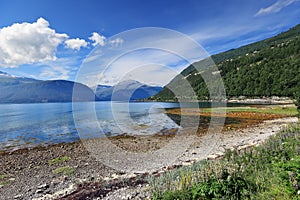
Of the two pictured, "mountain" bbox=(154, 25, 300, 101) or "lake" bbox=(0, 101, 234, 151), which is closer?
"lake" bbox=(0, 101, 234, 151)

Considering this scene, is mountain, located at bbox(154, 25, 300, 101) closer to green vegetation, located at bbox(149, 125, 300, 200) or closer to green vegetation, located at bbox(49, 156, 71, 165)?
green vegetation, located at bbox(49, 156, 71, 165)

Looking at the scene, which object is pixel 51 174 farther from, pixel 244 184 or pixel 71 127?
pixel 71 127

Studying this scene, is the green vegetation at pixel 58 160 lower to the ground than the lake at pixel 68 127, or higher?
higher

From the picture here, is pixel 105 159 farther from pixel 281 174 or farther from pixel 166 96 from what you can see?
pixel 166 96

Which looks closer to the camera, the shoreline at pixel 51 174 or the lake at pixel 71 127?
the shoreline at pixel 51 174

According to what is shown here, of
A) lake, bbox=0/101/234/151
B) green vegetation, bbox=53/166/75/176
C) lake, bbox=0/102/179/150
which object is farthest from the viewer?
lake, bbox=0/101/234/151


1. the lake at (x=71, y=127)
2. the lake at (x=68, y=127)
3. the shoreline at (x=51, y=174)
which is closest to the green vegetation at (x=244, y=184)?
the shoreline at (x=51, y=174)

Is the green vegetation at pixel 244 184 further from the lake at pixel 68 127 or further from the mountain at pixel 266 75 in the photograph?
the mountain at pixel 266 75

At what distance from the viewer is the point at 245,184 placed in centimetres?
521

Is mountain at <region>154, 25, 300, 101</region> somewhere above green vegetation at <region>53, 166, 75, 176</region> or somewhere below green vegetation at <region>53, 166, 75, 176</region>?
above

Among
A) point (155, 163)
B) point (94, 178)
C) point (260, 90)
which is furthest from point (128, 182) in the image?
point (260, 90)

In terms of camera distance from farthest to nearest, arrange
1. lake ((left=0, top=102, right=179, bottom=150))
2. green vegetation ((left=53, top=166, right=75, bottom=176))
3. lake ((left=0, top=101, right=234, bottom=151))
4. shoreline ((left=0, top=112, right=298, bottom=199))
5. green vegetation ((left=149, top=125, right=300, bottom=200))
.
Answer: lake ((left=0, top=101, right=234, bottom=151)) → lake ((left=0, top=102, right=179, bottom=150)) → green vegetation ((left=53, top=166, right=75, bottom=176)) → shoreline ((left=0, top=112, right=298, bottom=199)) → green vegetation ((left=149, top=125, right=300, bottom=200))

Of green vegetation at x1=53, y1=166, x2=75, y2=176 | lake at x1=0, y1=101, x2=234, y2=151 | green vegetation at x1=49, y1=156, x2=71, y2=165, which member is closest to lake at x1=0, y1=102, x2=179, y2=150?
lake at x1=0, y1=101, x2=234, y2=151

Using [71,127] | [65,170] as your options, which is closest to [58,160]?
[65,170]
